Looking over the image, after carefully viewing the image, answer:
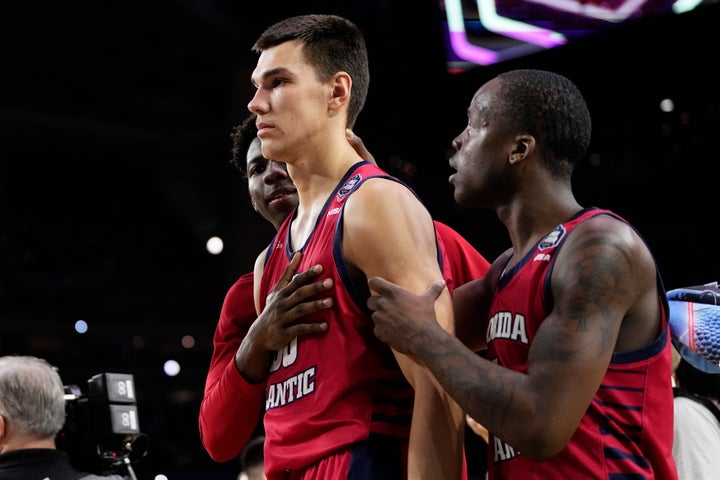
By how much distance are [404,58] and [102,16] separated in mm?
5056

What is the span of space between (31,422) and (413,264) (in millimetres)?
2042

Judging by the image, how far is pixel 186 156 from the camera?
638 inches

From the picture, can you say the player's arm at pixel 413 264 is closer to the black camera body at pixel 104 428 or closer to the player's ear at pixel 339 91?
the player's ear at pixel 339 91

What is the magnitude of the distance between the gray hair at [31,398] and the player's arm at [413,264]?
6.21ft

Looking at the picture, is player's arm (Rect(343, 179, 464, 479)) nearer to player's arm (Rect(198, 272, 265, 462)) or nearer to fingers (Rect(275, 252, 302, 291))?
fingers (Rect(275, 252, 302, 291))

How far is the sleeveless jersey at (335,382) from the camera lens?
185cm

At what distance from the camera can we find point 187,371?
48.2 ft

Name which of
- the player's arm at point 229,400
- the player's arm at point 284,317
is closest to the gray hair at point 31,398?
the player's arm at point 229,400

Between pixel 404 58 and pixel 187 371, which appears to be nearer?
pixel 404 58

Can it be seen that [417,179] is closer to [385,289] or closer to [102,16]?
[102,16]

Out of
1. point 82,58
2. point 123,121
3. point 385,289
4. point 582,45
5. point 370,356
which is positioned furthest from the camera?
point 123,121

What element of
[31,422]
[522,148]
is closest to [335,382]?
[522,148]

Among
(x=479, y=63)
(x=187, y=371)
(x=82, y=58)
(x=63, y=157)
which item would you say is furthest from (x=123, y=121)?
(x=479, y=63)

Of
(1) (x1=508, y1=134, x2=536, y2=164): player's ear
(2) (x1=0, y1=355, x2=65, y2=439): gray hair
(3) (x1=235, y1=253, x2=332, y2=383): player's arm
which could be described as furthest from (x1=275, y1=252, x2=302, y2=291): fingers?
(2) (x1=0, y1=355, x2=65, y2=439): gray hair
